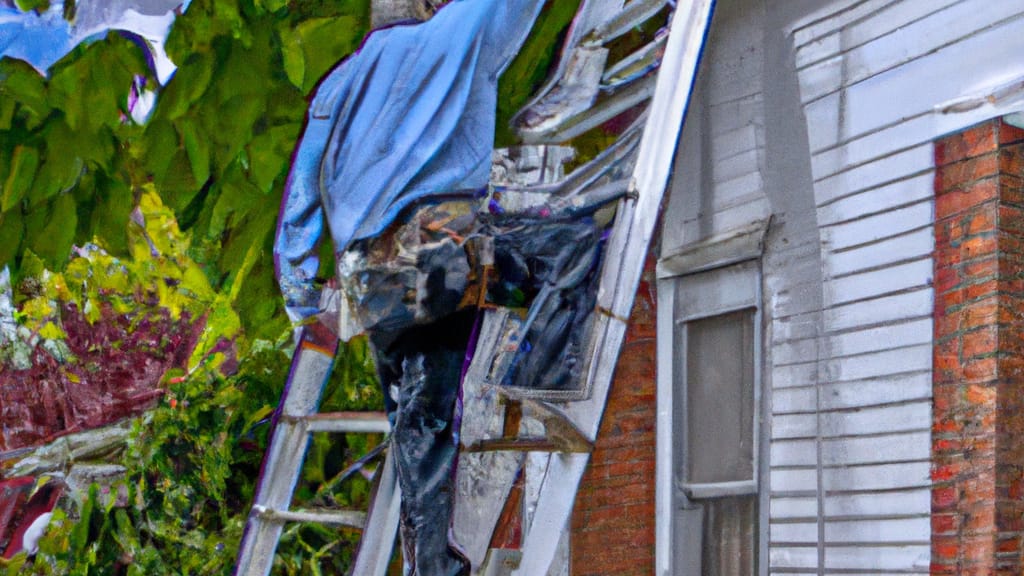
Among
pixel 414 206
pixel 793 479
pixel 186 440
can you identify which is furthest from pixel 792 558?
pixel 186 440

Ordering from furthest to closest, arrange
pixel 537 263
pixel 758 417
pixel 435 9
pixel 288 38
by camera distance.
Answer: pixel 288 38
pixel 435 9
pixel 758 417
pixel 537 263

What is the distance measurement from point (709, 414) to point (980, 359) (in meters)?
1.60

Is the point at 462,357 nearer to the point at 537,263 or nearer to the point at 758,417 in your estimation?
the point at 537,263

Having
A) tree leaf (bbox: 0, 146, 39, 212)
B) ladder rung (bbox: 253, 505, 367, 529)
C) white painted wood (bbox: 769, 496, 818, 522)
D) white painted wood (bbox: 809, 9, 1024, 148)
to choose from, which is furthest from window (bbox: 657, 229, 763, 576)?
tree leaf (bbox: 0, 146, 39, 212)

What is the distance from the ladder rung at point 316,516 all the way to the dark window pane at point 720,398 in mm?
1476

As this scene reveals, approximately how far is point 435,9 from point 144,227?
3.39 metres

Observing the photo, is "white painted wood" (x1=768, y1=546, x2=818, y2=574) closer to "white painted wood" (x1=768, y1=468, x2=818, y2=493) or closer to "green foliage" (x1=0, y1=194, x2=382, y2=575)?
"white painted wood" (x1=768, y1=468, x2=818, y2=493)

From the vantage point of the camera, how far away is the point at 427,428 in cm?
605

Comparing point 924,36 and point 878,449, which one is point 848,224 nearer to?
point 924,36

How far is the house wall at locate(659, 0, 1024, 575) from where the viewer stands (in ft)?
17.5

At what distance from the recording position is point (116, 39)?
7816 millimetres

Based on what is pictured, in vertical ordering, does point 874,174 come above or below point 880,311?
above

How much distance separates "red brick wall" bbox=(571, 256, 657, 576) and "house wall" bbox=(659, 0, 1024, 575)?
560mm

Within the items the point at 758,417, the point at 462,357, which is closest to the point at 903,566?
the point at 758,417
